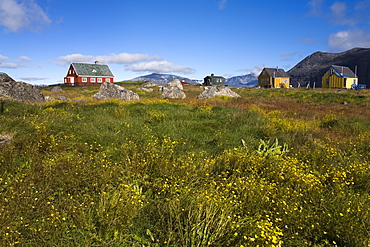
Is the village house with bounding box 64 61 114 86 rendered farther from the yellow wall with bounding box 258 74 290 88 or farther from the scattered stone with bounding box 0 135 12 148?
the scattered stone with bounding box 0 135 12 148

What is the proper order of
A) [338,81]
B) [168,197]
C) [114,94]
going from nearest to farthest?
[168,197] → [114,94] → [338,81]

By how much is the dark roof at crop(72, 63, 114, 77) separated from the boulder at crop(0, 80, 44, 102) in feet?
152

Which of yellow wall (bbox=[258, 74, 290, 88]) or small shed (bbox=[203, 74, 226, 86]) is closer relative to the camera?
yellow wall (bbox=[258, 74, 290, 88])

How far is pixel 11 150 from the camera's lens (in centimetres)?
559

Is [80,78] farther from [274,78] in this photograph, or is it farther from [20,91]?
[274,78]

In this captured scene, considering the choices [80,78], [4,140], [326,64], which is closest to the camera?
[4,140]

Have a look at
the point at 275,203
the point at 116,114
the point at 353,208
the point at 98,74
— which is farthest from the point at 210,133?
the point at 98,74

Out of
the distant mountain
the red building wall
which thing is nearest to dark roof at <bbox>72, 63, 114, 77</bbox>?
the red building wall

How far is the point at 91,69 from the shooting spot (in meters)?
65.1

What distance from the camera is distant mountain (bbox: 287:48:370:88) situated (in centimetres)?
7981

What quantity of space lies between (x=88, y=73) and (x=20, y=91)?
48038mm

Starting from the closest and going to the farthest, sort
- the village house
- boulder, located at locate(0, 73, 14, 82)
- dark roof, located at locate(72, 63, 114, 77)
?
boulder, located at locate(0, 73, 14, 82) < the village house < dark roof, located at locate(72, 63, 114, 77)

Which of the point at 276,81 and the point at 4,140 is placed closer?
the point at 4,140


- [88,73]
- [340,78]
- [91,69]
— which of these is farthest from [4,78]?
[340,78]
